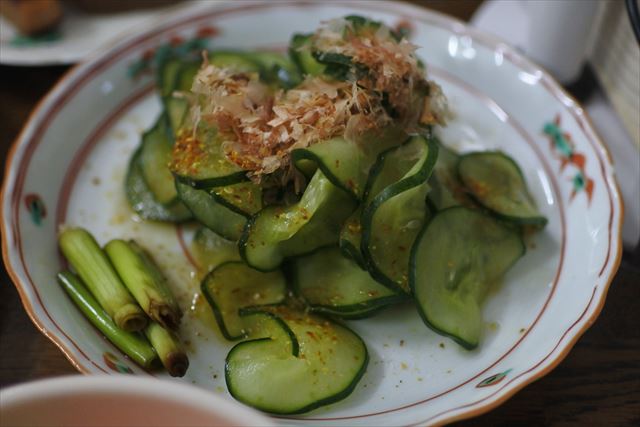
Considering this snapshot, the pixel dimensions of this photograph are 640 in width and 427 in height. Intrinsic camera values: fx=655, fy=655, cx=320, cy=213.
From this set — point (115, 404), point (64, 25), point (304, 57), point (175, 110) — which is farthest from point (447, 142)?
point (64, 25)

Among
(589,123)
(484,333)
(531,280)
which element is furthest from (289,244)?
(589,123)

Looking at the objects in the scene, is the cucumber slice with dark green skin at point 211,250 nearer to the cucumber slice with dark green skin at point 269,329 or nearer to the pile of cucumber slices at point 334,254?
the pile of cucumber slices at point 334,254

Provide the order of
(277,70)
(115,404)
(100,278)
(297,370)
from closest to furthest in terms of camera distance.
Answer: (115,404), (297,370), (100,278), (277,70)

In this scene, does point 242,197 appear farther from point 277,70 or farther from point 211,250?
point 277,70

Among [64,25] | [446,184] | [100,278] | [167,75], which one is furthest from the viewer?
[64,25]

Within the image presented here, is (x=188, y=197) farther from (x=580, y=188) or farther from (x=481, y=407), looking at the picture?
(x=580, y=188)

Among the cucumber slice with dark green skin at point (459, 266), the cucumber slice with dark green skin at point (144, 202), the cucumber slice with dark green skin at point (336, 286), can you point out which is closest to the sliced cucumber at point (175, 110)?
the cucumber slice with dark green skin at point (144, 202)
